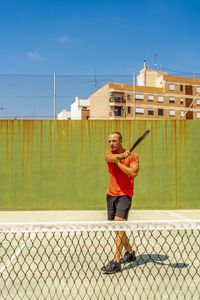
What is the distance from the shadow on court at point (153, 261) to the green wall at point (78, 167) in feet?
15.4

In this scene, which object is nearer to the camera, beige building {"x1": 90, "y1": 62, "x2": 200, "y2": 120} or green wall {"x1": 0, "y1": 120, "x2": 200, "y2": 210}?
green wall {"x1": 0, "y1": 120, "x2": 200, "y2": 210}

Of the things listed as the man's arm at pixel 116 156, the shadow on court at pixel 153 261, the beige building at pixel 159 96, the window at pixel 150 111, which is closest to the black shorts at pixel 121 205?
the man's arm at pixel 116 156

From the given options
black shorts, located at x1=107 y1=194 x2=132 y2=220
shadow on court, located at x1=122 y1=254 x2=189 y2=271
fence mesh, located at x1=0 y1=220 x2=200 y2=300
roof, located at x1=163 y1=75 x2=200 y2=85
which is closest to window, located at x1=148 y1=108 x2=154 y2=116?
roof, located at x1=163 y1=75 x2=200 y2=85

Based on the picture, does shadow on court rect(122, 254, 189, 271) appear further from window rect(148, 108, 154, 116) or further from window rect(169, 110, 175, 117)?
window rect(169, 110, 175, 117)

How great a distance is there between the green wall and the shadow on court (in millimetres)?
4693

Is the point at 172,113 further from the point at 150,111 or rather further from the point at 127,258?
the point at 127,258

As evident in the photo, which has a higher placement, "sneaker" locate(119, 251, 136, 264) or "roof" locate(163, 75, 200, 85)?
"roof" locate(163, 75, 200, 85)

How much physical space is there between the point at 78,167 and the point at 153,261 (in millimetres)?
5288

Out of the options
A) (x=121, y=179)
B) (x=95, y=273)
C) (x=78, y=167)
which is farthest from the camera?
(x=78, y=167)

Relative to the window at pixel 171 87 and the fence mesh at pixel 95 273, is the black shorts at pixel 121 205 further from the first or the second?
the window at pixel 171 87

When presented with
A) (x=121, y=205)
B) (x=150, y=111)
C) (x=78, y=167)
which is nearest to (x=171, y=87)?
(x=150, y=111)

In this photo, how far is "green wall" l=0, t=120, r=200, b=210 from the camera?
968 centimetres

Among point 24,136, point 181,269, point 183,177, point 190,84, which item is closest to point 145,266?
point 181,269

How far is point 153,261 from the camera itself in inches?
187
